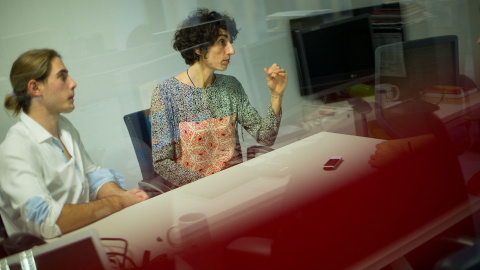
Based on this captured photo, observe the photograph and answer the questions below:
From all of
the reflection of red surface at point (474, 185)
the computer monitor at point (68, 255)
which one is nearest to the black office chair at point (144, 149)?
the computer monitor at point (68, 255)

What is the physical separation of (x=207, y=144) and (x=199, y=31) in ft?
1.20

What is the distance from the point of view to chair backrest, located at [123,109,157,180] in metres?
1.20

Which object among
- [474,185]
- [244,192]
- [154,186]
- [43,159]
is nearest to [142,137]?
[154,186]

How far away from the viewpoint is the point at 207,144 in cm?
144

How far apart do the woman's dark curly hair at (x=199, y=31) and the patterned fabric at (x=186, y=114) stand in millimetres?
94

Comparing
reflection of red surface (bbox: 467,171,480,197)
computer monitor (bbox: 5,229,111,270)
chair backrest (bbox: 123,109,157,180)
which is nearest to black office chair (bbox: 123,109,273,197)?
chair backrest (bbox: 123,109,157,180)

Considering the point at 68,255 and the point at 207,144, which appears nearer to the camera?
the point at 68,255

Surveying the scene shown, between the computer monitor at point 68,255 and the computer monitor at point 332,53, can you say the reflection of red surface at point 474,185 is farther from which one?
the computer monitor at point 68,255

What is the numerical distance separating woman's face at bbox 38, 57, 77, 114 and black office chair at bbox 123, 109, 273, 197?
152mm

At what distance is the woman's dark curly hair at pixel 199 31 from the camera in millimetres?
1311

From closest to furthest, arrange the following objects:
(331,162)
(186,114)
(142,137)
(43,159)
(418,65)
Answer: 1. (43,159)
2. (142,137)
3. (186,114)
4. (331,162)
5. (418,65)

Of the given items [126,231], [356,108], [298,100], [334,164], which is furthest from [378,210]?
[126,231]

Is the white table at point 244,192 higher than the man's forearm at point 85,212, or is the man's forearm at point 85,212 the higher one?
the man's forearm at point 85,212

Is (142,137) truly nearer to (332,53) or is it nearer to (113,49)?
(113,49)
